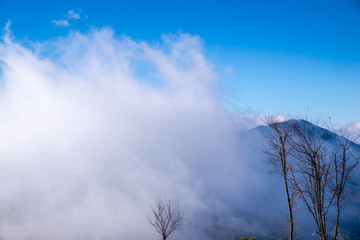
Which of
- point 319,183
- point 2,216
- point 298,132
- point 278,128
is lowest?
point 319,183

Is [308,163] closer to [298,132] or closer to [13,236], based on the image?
[298,132]

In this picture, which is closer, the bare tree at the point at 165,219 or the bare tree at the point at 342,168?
the bare tree at the point at 342,168

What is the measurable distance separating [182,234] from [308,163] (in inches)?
7702

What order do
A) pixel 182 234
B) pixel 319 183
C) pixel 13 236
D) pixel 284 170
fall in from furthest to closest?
pixel 182 234 < pixel 13 236 < pixel 284 170 < pixel 319 183

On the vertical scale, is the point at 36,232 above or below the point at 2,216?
below

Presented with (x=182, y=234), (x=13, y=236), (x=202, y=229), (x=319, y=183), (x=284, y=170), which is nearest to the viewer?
(x=319, y=183)

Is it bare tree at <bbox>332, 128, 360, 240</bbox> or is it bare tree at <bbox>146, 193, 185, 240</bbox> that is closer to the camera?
bare tree at <bbox>332, 128, 360, 240</bbox>

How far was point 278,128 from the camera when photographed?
530 inches

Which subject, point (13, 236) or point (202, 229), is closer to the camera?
point (13, 236)

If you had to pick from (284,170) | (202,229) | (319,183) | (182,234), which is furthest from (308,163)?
(202,229)

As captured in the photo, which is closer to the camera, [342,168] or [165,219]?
[342,168]

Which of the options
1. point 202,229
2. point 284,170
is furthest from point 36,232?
point 284,170

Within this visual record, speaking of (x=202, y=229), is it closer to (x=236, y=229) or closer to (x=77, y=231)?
(x=236, y=229)

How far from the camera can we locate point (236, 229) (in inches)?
7495
